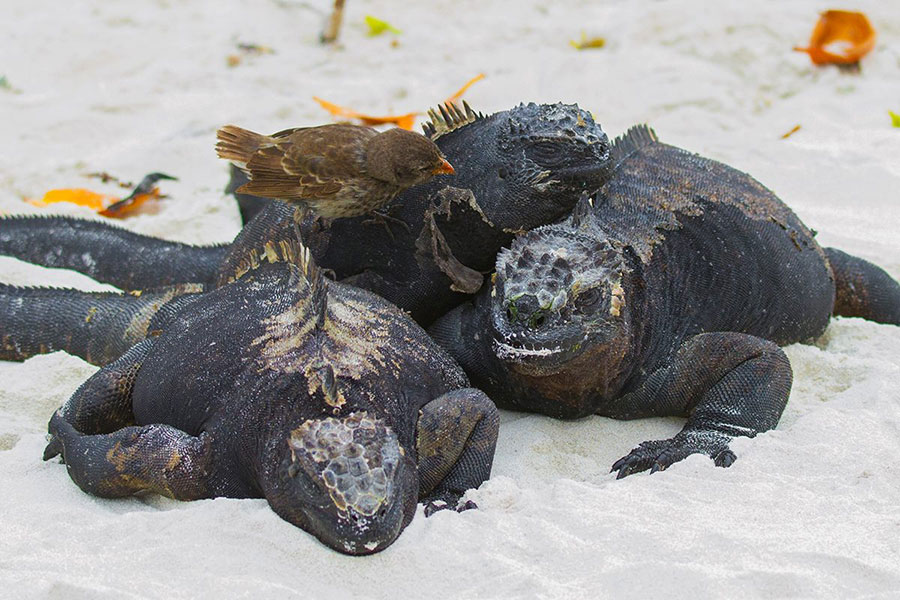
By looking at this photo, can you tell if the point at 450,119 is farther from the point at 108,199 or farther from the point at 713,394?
the point at 108,199

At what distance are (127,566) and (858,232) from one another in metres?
3.91

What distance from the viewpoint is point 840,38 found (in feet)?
25.0

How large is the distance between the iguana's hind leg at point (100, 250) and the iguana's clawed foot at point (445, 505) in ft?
7.30

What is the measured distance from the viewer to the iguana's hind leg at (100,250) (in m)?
5.07

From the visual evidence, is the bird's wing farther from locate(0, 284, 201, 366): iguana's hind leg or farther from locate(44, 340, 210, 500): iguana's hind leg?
locate(44, 340, 210, 500): iguana's hind leg

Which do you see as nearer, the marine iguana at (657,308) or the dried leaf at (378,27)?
the marine iguana at (657,308)

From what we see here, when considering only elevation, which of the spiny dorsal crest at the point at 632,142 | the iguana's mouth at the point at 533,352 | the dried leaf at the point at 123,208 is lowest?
the dried leaf at the point at 123,208

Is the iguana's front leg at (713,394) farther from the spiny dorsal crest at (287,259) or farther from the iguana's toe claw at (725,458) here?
the spiny dorsal crest at (287,259)

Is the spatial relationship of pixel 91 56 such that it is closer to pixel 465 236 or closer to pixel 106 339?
pixel 106 339

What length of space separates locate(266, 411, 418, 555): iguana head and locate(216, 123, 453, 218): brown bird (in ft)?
3.37

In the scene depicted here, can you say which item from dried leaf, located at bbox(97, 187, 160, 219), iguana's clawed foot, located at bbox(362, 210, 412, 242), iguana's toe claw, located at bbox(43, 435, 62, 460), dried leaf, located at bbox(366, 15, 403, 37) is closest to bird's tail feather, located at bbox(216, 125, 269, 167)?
iguana's clawed foot, located at bbox(362, 210, 412, 242)

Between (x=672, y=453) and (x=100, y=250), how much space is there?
114 inches

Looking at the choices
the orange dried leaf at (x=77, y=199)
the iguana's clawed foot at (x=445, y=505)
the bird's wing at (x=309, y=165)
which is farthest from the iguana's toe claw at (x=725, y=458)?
the orange dried leaf at (x=77, y=199)

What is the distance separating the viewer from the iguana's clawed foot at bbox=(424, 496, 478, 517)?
9.93 feet
